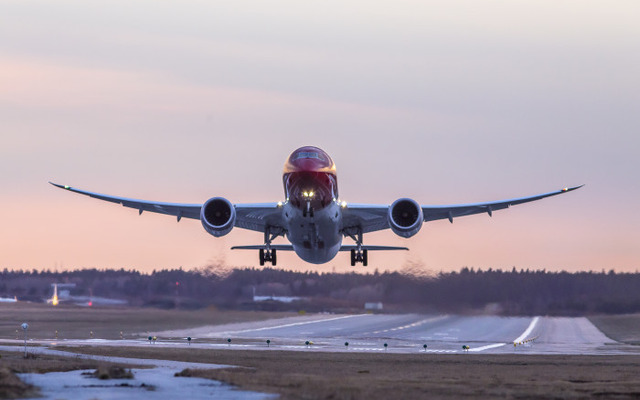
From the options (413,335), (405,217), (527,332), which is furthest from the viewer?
(527,332)

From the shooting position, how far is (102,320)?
78625 mm

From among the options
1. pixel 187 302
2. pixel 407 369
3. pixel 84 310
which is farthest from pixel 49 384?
pixel 84 310

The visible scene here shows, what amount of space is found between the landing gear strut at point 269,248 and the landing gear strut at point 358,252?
357 cm

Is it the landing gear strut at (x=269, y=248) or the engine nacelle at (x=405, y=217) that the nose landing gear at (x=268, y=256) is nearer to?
the landing gear strut at (x=269, y=248)

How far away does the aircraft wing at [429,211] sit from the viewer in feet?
159

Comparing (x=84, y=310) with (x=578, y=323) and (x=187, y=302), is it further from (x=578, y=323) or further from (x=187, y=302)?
(x=578, y=323)

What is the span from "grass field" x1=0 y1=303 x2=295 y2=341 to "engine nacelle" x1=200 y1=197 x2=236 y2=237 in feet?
65.6

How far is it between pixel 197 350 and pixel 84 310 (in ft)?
127

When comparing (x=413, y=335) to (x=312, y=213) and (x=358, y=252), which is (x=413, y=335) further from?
(x=312, y=213)

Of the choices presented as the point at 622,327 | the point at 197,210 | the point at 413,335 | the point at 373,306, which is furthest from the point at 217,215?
the point at 622,327

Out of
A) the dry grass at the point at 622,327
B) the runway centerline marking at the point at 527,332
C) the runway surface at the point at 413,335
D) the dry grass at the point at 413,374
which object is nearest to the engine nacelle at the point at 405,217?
the dry grass at the point at 413,374

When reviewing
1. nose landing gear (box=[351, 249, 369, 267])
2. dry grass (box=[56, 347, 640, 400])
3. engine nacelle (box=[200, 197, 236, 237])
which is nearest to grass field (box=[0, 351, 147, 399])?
dry grass (box=[56, 347, 640, 400])

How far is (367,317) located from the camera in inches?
3644

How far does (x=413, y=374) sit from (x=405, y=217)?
11.2 m
